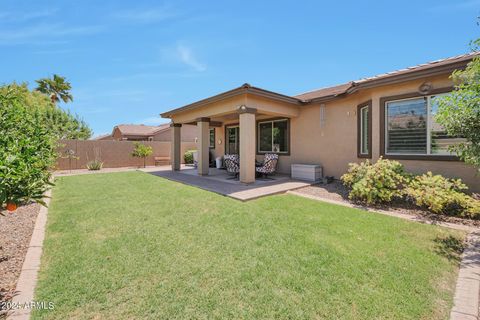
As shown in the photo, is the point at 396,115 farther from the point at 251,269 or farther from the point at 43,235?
the point at 43,235

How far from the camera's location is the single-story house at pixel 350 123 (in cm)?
649

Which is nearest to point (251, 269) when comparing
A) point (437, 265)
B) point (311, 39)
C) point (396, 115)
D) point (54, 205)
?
point (437, 265)

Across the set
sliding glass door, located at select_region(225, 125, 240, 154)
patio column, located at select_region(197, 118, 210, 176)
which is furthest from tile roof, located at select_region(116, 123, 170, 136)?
patio column, located at select_region(197, 118, 210, 176)

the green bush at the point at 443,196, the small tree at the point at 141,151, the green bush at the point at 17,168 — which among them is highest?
the small tree at the point at 141,151

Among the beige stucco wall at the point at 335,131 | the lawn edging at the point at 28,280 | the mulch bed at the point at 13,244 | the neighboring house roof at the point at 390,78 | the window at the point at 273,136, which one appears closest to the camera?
the lawn edging at the point at 28,280

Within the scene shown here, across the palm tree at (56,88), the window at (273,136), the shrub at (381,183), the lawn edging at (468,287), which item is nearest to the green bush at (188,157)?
the window at (273,136)

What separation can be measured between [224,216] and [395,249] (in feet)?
11.3

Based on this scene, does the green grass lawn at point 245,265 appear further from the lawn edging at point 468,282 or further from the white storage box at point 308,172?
the white storage box at point 308,172

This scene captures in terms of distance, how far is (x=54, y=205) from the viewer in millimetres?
6695

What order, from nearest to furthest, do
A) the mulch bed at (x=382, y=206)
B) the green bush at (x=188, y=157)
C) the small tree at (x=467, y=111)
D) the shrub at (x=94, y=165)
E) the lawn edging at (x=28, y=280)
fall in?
the lawn edging at (x=28, y=280) → the small tree at (x=467, y=111) → the mulch bed at (x=382, y=206) → the shrub at (x=94, y=165) → the green bush at (x=188, y=157)

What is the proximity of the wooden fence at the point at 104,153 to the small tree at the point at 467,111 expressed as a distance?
19.3 m

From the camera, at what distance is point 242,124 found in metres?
9.10

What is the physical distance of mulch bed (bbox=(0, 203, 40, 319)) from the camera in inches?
112

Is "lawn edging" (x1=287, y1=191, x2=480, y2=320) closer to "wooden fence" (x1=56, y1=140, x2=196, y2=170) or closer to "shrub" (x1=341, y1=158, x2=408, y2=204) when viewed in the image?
"shrub" (x1=341, y1=158, x2=408, y2=204)
